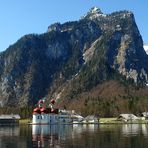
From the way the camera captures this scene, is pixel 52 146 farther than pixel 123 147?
Yes

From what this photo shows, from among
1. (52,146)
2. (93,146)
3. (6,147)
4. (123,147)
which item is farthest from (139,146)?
(6,147)

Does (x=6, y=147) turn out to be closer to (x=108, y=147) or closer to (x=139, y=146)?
(x=108, y=147)

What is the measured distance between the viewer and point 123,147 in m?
90.5

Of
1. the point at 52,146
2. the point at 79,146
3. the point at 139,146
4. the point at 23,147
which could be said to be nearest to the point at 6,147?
the point at 23,147

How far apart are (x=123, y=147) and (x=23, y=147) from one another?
21407 mm

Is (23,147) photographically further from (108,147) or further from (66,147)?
(108,147)


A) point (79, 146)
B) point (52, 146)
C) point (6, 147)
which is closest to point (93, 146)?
point (79, 146)

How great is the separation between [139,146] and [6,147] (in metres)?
28.3

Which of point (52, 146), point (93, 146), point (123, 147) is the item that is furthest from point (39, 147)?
point (123, 147)

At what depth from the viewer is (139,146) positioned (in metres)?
91.9

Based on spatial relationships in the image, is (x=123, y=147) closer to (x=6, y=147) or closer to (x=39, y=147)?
(x=39, y=147)

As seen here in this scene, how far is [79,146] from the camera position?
93.5m

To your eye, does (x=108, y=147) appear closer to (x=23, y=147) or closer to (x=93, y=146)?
(x=93, y=146)

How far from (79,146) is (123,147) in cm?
946
